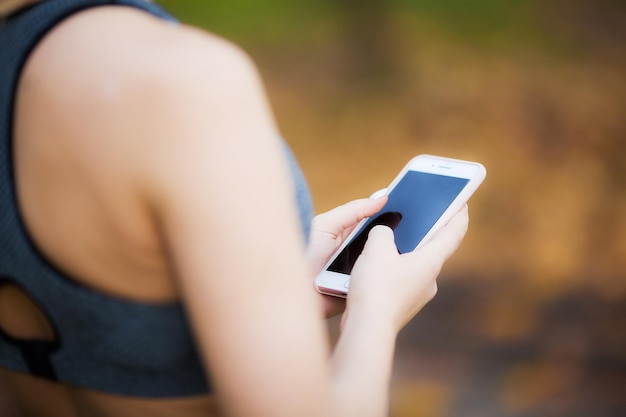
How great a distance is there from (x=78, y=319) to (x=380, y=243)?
0.29m

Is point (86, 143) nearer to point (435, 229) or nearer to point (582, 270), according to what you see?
point (435, 229)

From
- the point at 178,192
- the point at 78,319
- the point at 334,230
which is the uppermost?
the point at 178,192

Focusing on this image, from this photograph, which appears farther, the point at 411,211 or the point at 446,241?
the point at 411,211

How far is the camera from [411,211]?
2.88ft

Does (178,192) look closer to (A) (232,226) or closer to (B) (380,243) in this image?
(A) (232,226)

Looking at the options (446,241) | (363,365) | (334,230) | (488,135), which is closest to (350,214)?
(334,230)

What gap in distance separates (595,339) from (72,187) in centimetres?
187

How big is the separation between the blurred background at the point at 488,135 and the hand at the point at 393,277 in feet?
4.38

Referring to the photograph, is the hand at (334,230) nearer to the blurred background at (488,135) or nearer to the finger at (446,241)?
the finger at (446,241)

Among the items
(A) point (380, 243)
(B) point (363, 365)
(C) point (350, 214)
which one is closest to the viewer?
(B) point (363, 365)

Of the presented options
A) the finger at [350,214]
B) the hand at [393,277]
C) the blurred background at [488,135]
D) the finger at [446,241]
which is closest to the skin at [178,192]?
the hand at [393,277]

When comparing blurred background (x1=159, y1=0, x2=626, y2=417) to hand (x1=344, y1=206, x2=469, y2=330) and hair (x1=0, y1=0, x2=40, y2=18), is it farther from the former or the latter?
hair (x1=0, y1=0, x2=40, y2=18)

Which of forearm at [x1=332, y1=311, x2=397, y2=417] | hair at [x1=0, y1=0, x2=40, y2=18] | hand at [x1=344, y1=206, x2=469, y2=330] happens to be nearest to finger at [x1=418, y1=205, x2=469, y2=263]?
hand at [x1=344, y1=206, x2=469, y2=330]

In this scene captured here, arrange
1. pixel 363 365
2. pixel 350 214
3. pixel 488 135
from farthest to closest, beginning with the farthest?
pixel 488 135 < pixel 350 214 < pixel 363 365
